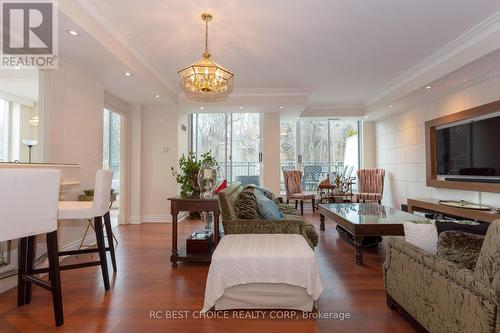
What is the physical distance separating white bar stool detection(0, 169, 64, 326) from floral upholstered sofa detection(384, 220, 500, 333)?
7.41 ft

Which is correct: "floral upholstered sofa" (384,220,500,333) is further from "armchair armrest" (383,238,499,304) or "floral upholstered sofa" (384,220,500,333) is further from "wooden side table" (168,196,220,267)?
"wooden side table" (168,196,220,267)

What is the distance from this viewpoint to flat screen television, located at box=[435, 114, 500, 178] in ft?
11.6

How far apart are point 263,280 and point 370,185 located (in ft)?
16.5

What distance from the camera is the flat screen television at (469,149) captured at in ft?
11.6

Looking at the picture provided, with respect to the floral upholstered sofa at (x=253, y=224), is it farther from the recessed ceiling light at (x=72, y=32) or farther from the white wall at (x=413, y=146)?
the white wall at (x=413, y=146)

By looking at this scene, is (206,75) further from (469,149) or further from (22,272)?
(469,149)

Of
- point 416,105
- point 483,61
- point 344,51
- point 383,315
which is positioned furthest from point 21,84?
point 416,105

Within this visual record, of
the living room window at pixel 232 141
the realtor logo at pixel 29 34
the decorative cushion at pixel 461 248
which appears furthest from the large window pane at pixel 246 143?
the decorative cushion at pixel 461 248

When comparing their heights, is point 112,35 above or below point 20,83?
above

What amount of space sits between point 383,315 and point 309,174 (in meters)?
5.37

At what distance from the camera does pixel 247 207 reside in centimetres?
253

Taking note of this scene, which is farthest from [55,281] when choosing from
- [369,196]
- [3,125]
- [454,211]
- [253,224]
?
[369,196]

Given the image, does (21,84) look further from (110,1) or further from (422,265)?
(422,265)

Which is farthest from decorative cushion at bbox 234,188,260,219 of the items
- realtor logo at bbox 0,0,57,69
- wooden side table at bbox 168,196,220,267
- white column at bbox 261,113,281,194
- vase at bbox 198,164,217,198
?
white column at bbox 261,113,281,194
